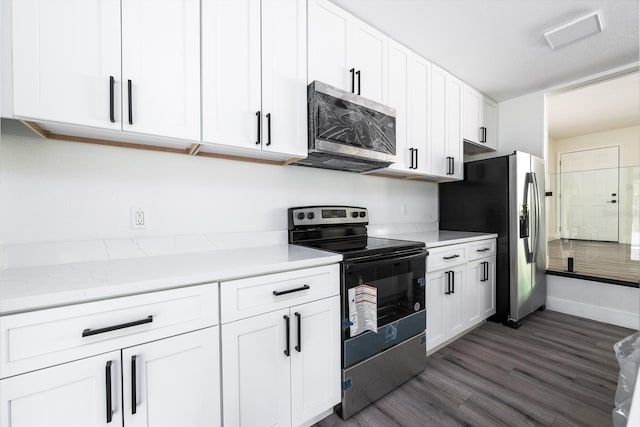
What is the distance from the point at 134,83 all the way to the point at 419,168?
84.7 inches

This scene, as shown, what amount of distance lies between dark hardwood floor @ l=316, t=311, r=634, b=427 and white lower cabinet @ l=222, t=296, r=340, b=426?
0.86ft

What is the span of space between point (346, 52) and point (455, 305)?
2.18 metres

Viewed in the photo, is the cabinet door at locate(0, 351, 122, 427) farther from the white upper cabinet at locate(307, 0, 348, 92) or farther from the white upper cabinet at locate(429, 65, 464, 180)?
the white upper cabinet at locate(429, 65, 464, 180)

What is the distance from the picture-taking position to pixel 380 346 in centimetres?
168

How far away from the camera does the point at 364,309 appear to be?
1.59 m

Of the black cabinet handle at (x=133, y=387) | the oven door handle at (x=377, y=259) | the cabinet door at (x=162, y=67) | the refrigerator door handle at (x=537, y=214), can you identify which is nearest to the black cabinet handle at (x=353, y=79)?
the cabinet door at (x=162, y=67)

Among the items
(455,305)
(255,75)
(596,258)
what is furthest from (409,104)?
(596,258)

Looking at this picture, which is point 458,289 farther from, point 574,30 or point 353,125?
point 574,30

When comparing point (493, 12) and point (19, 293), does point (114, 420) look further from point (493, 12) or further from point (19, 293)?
point (493, 12)

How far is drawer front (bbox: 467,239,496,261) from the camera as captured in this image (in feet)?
8.30

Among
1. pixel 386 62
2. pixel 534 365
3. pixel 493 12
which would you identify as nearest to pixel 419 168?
pixel 386 62

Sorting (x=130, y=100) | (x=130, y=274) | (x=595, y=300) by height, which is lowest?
(x=595, y=300)

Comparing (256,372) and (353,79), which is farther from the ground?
(353,79)

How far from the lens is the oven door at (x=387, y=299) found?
1.54m
